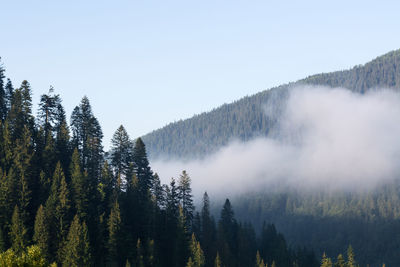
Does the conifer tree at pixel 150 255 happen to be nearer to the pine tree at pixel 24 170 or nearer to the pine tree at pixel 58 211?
the pine tree at pixel 58 211

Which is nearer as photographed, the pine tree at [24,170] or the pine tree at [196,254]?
the pine tree at [24,170]

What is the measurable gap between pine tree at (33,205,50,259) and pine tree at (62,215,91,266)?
2651mm

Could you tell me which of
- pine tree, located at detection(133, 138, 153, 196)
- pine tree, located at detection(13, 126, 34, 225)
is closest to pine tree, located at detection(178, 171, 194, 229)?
pine tree, located at detection(133, 138, 153, 196)

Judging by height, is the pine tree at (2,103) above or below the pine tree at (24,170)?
above

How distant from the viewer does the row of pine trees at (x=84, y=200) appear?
8144cm

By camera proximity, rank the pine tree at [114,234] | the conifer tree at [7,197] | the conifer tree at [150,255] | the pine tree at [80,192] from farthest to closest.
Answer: the conifer tree at [150,255] < the pine tree at [114,234] < the pine tree at [80,192] < the conifer tree at [7,197]

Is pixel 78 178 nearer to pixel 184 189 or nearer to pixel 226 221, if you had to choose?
pixel 184 189

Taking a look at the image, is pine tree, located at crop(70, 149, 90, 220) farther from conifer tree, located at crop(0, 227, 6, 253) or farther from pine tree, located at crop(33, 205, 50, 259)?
conifer tree, located at crop(0, 227, 6, 253)

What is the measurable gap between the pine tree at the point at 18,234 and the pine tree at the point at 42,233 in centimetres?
150

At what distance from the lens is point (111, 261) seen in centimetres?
8669

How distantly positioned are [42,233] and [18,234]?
10.6 ft

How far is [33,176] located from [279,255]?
7557cm

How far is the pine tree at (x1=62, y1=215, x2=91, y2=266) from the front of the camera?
79438 millimetres

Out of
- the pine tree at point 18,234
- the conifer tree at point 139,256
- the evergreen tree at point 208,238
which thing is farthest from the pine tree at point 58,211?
the evergreen tree at point 208,238
